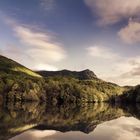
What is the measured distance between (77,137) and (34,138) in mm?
6594

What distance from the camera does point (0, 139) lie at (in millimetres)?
44062

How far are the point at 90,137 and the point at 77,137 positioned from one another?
6.21ft

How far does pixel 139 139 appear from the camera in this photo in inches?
1961

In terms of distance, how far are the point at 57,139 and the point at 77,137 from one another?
4.16 meters

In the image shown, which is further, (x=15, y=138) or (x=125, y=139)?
(x=125, y=139)

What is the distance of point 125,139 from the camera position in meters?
50.7

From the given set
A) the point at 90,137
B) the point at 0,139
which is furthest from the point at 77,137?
the point at 0,139

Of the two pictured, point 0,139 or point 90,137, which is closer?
point 0,139

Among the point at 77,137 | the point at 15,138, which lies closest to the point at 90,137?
the point at 77,137

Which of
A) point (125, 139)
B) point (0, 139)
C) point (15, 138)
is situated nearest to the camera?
point (0, 139)

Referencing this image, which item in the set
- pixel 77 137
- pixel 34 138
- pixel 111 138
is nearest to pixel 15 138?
pixel 34 138

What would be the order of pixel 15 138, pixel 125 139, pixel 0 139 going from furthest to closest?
pixel 125 139
pixel 15 138
pixel 0 139

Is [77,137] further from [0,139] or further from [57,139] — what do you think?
[0,139]

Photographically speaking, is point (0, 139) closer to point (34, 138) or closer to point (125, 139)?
point (34, 138)
